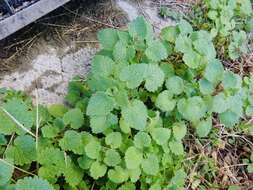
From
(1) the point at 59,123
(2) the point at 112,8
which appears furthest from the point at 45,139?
(2) the point at 112,8

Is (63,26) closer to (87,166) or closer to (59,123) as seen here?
(59,123)

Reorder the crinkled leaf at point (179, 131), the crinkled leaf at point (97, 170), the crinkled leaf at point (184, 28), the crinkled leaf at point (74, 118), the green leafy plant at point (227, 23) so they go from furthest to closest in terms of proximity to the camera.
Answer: the green leafy plant at point (227, 23) < the crinkled leaf at point (184, 28) < the crinkled leaf at point (179, 131) < the crinkled leaf at point (74, 118) < the crinkled leaf at point (97, 170)

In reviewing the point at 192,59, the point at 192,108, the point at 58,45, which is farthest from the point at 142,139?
the point at 58,45

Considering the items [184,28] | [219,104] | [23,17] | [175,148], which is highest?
[23,17]

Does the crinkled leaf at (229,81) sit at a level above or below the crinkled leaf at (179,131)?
above

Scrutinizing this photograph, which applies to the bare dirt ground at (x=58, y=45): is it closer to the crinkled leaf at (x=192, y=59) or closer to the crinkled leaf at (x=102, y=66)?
the crinkled leaf at (x=102, y=66)

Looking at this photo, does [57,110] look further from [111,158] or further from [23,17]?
[23,17]

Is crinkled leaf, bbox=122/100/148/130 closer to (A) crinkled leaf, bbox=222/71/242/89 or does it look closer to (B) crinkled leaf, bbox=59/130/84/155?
(B) crinkled leaf, bbox=59/130/84/155

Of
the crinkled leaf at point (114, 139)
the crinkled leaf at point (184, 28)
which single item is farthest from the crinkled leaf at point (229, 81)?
the crinkled leaf at point (114, 139)
